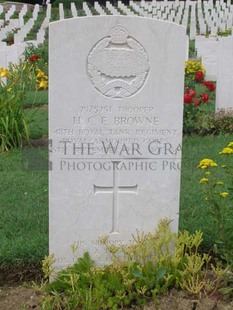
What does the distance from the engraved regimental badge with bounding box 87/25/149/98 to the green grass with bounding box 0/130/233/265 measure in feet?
3.99

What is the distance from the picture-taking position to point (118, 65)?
138 inches

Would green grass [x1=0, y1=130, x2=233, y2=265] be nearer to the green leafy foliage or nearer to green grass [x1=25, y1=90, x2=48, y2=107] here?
the green leafy foliage

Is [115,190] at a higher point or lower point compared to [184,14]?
lower

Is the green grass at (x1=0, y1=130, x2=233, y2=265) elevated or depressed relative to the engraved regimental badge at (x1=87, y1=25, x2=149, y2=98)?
depressed

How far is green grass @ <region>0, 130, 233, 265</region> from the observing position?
13.6 feet

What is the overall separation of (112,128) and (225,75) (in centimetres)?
517

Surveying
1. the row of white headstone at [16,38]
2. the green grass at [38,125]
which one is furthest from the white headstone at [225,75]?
the row of white headstone at [16,38]

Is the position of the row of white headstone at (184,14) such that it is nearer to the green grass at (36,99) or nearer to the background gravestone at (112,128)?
the green grass at (36,99)

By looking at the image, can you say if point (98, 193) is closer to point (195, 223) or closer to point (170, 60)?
point (170, 60)

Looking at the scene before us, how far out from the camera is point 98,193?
3.62 metres

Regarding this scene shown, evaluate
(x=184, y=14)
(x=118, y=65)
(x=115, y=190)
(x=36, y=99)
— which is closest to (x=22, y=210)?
(x=115, y=190)

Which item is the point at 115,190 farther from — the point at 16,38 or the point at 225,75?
the point at 16,38

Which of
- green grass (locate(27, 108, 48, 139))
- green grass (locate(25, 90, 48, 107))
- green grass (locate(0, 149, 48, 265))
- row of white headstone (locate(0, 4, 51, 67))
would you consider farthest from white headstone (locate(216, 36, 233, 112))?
row of white headstone (locate(0, 4, 51, 67))

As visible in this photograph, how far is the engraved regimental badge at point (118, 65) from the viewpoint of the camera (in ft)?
11.3
